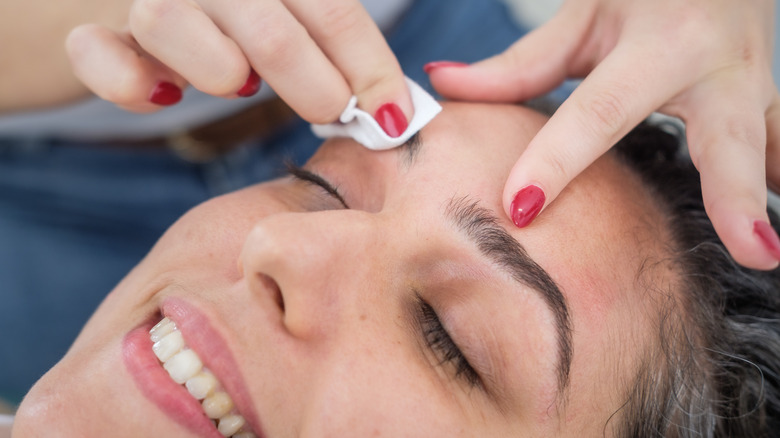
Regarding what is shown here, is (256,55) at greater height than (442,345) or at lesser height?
greater

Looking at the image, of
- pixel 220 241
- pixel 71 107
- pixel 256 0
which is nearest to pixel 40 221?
pixel 71 107

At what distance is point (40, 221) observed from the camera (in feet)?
5.32

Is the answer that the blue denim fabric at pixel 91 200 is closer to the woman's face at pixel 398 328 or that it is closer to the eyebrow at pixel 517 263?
Result: the woman's face at pixel 398 328

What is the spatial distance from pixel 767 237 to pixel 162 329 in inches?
31.9

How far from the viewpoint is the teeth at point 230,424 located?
2.60 ft

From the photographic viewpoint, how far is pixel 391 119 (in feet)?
2.97

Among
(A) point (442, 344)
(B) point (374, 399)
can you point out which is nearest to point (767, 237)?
(A) point (442, 344)

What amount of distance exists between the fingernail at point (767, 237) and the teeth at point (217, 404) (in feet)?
2.36

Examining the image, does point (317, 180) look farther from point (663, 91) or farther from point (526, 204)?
point (663, 91)

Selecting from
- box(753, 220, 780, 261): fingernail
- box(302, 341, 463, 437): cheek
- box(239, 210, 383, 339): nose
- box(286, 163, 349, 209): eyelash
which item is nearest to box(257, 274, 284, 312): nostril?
box(239, 210, 383, 339): nose

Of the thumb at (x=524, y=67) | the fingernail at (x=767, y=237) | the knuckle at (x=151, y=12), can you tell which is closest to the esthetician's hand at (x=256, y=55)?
the knuckle at (x=151, y=12)

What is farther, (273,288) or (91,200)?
(91,200)

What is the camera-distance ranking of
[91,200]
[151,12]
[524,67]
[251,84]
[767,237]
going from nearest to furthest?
1. [767,237]
2. [151,12]
3. [251,84]
4. [524,67]
5. [91,200]

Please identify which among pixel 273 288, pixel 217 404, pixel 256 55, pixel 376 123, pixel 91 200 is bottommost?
pixel 91 200
